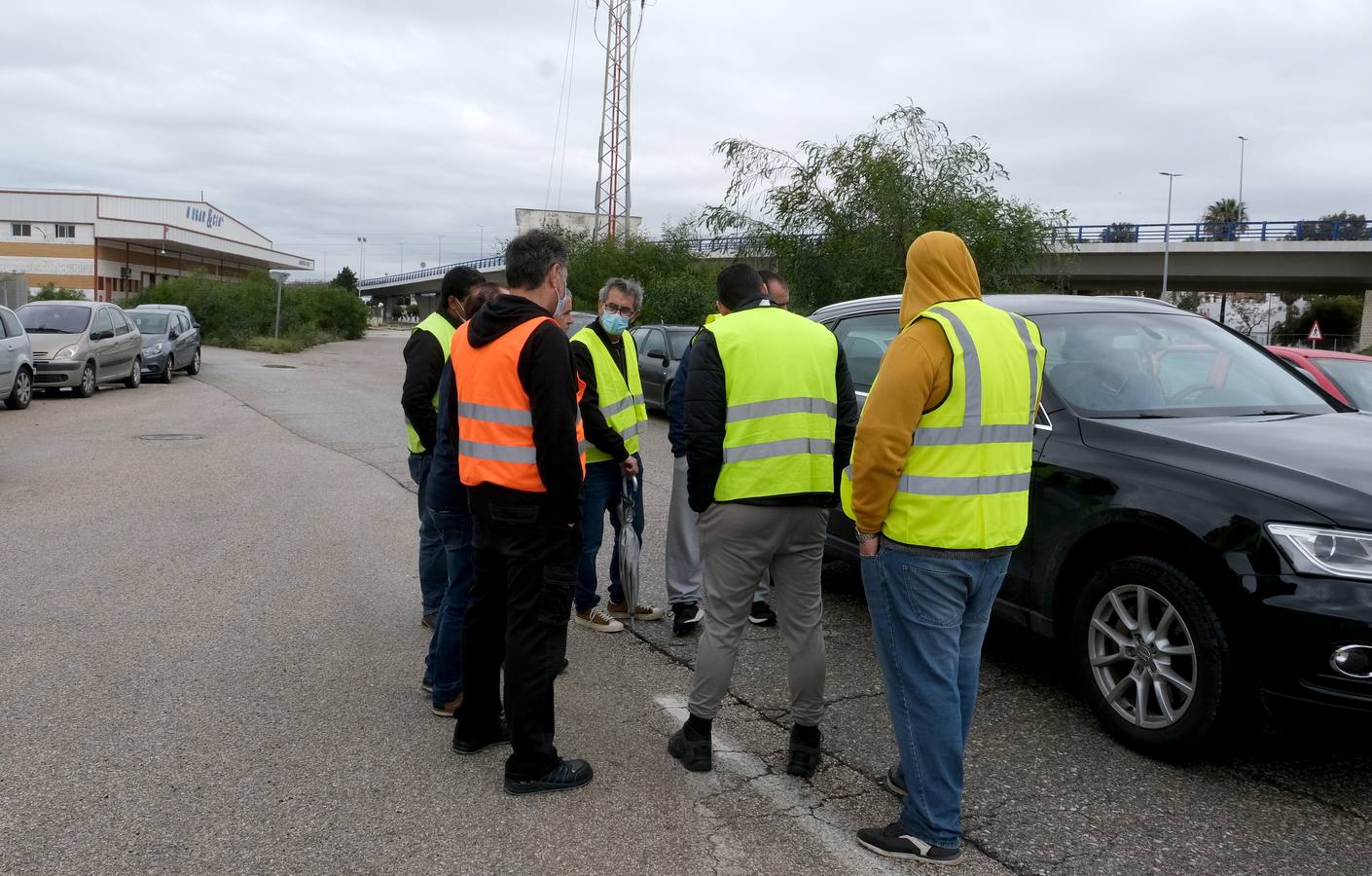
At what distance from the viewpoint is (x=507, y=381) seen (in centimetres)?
380

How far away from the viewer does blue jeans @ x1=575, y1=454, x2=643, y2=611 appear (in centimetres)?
558

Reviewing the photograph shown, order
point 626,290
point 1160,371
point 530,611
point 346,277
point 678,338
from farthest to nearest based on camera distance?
point 346,277 → point 678,338 → point 626,290 → point 1160,371 → point 530,611

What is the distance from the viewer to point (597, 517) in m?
5.64

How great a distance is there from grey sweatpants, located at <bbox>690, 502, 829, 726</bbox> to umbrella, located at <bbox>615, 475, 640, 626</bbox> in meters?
1.80

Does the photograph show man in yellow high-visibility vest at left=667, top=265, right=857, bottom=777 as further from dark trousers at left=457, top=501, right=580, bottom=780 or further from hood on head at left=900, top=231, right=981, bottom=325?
hood on head at left=900, top=231, right=981, bottom=325

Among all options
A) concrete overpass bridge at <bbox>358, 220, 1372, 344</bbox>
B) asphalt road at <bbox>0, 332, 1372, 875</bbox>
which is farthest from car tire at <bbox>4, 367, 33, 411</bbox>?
concrete overpass bridge at <bbox>358, 220, 1372, 344</bbox>

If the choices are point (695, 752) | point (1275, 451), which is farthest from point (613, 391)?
point (1275, 451)

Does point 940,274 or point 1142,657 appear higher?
point 940,274

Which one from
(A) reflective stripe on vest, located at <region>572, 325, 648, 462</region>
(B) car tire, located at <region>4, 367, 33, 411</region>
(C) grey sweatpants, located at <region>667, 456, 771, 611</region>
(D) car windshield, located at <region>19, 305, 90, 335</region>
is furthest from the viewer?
(D) car windshield, located at <region>19, 305, 90, 335</region>

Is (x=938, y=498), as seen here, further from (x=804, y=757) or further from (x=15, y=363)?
(x=15, y=363)

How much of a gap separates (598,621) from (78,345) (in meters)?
16.3

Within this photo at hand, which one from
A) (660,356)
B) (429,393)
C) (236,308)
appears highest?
(236,308)

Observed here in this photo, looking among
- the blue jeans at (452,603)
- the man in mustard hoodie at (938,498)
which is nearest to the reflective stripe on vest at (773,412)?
the man in mustard hoodie at (938,498)

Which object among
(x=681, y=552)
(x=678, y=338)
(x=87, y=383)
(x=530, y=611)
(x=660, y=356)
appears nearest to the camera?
(x=530, y=611)
